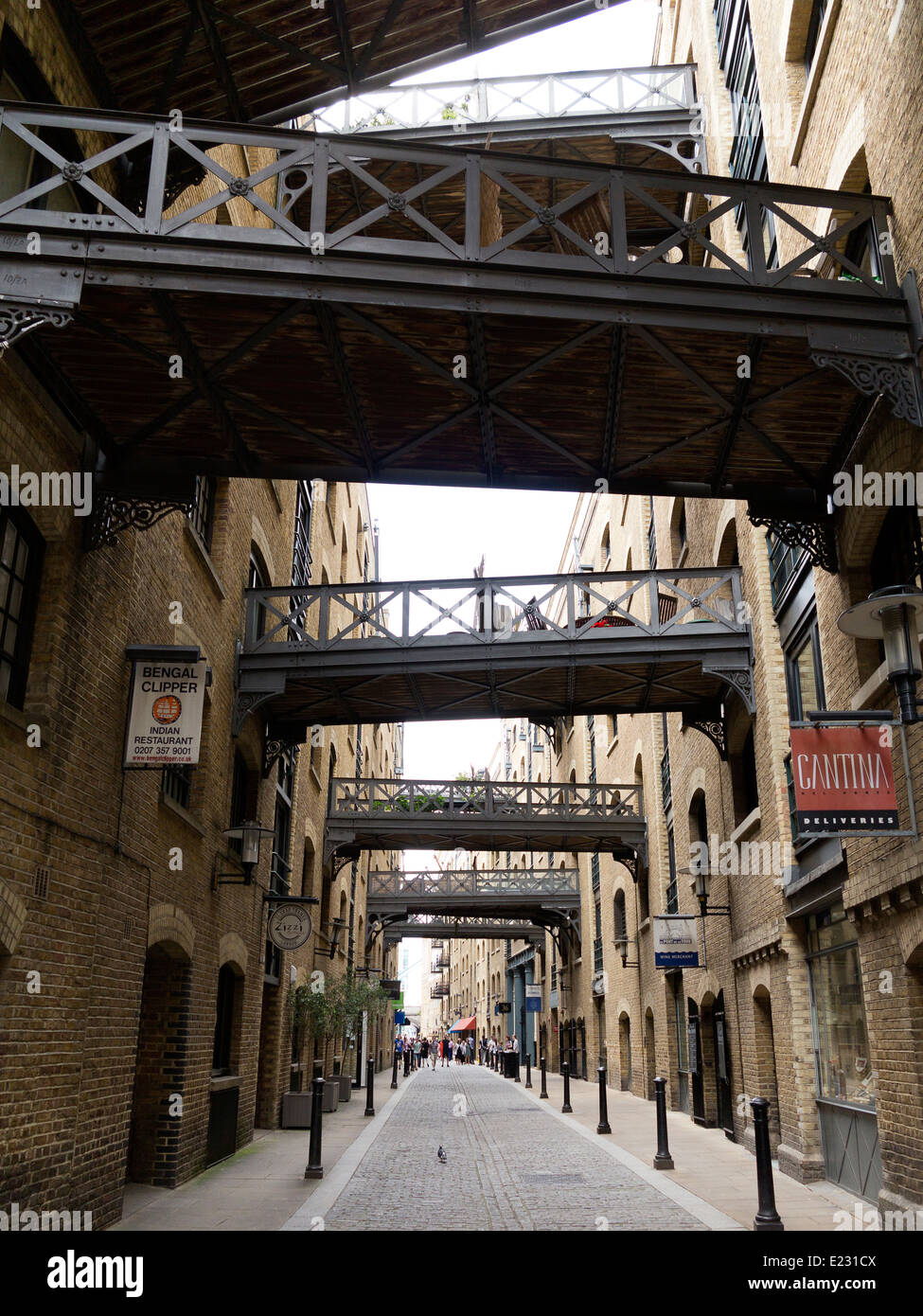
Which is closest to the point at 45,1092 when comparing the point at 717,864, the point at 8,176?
the point at 8,176

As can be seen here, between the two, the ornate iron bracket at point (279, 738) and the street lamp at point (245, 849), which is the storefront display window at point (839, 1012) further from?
the ornate iron bracket at point (279, 738)

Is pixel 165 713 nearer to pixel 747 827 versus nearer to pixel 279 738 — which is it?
pixel 279 738

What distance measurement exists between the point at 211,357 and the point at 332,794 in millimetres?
15898

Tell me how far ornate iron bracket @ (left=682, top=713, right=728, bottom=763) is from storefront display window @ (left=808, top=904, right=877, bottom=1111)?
412 centimetres

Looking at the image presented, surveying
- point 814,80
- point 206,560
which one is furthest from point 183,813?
point 814,80

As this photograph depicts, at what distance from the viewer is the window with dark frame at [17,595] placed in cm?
704

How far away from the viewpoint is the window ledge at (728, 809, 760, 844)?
12.9 metres

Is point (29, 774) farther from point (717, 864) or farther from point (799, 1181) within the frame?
point (717, 864)

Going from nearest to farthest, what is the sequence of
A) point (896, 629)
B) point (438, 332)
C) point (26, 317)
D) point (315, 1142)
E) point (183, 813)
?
point (26, 317) < point (896, 629) < point (438, 332) < point (183, 813) < point (315, 1142)

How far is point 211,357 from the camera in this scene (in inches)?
292

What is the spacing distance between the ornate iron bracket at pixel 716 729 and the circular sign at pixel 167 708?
8891mm

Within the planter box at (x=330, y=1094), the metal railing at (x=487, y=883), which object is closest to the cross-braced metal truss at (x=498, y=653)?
the planter box at (x=330, y=1094)

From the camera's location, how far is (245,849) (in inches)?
500

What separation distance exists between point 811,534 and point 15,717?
6.65 meters
